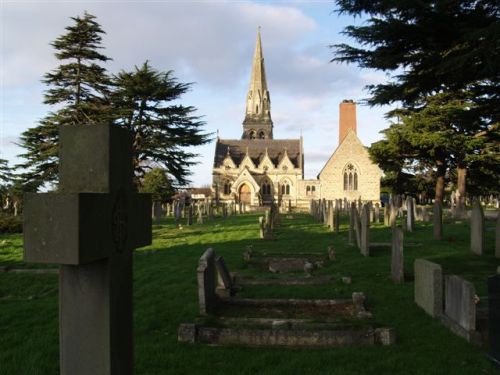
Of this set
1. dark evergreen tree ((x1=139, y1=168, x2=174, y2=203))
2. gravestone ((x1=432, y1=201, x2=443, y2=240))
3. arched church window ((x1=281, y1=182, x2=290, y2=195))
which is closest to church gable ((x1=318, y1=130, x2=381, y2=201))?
arched church window ((x1=281, y1=182, x2=290, y2=195))

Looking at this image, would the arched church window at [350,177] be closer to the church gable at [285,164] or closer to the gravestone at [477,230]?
the church gable at [285,164]

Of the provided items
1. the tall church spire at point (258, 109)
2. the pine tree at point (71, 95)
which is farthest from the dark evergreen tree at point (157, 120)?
the tall church spire at point (258, 109)

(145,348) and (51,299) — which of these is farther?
(51,299)

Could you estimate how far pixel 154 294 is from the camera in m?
7.43

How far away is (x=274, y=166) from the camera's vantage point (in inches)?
2437

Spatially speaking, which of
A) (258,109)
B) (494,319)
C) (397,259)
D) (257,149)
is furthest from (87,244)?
(258,109)

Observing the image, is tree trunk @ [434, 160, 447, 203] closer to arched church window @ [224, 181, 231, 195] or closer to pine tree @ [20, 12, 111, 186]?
pine tree @ [20, 12, 111, 186]

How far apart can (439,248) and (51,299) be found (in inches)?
372

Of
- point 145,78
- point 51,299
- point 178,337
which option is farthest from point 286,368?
point 145,78

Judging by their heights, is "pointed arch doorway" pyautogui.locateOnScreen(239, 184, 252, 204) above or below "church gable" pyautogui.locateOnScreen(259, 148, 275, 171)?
below

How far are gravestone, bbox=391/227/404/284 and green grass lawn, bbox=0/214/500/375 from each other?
187 mm

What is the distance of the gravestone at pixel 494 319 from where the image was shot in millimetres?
4363

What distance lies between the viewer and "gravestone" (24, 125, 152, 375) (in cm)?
217

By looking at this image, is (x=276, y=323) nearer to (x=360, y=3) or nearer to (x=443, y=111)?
(x=360, y=3)
